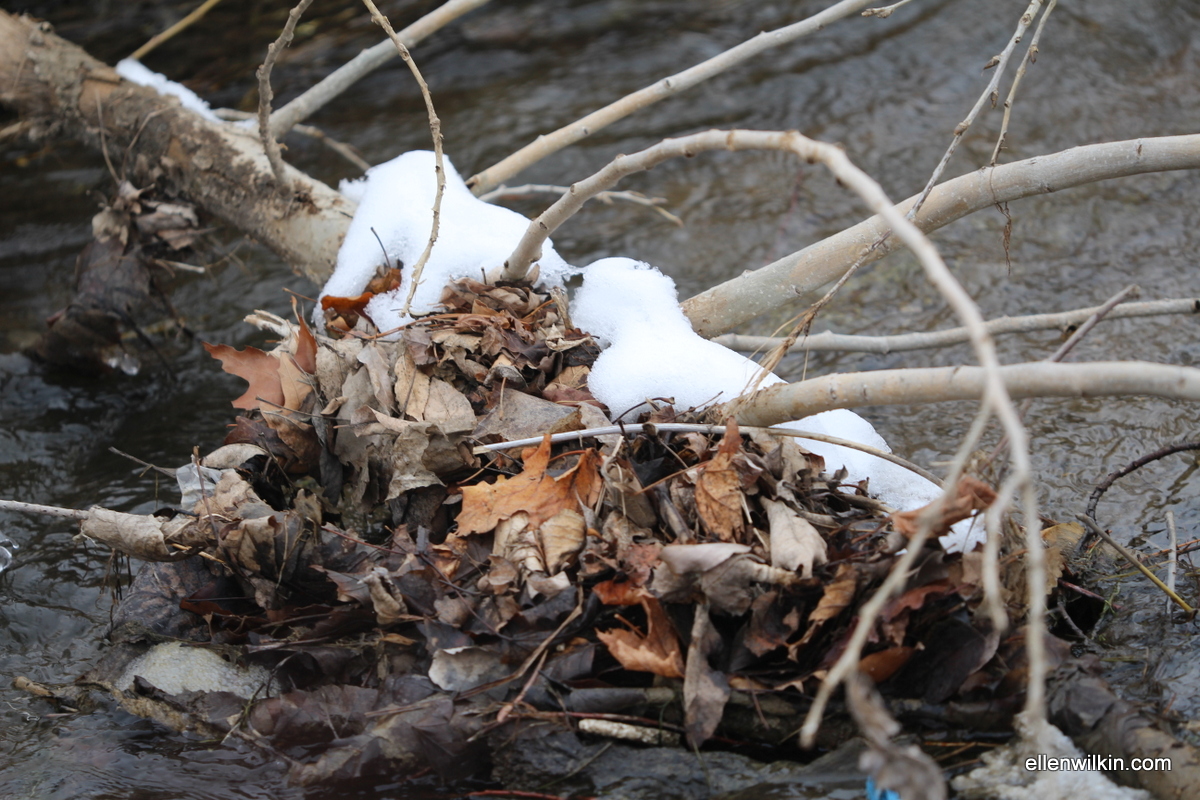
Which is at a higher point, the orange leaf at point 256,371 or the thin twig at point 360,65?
the thin twig at point 360,65

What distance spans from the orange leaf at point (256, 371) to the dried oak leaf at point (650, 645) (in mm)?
1298

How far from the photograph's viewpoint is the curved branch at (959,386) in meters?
1.54

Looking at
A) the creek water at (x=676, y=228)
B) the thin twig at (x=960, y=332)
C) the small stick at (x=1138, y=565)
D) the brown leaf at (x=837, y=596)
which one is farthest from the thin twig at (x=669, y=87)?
the brown leaf at (x=837, y=596)

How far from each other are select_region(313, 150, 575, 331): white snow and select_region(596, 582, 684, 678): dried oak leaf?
1.31m

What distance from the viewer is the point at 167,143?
13.0 ft

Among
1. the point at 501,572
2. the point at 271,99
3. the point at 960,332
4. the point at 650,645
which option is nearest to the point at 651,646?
the point at 650,645

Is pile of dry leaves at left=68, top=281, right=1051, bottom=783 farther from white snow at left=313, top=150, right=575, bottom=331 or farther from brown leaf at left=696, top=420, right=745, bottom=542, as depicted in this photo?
white snow at left=313, top=150, right=575, bottom=331


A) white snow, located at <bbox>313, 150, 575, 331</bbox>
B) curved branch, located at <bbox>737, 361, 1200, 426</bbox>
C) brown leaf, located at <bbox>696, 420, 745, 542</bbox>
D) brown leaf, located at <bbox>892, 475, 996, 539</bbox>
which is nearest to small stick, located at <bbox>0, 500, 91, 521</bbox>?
white snow, located at <bbox>313, 150, 575, 331</bbox>

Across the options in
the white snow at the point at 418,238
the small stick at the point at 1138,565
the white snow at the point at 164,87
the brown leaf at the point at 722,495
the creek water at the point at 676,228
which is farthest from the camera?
the white snow at the point at 164,87

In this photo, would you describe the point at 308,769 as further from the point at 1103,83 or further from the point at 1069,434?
the point at 1103,83

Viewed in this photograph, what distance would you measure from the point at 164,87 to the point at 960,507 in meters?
3.98

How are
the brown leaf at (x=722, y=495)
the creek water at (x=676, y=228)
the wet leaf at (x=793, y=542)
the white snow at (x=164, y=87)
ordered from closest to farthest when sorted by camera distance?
1. the wet leaf at (x=793, y=542)
2. the brown leaf at (x=722, y=495)
3. the creek water at (x=676, y=228)
4. the white snow at (x=164, y=87)

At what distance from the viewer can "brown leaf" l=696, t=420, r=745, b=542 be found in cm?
204

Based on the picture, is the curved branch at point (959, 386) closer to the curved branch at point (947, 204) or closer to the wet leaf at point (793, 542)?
the wet leaf at point (793, 542)
